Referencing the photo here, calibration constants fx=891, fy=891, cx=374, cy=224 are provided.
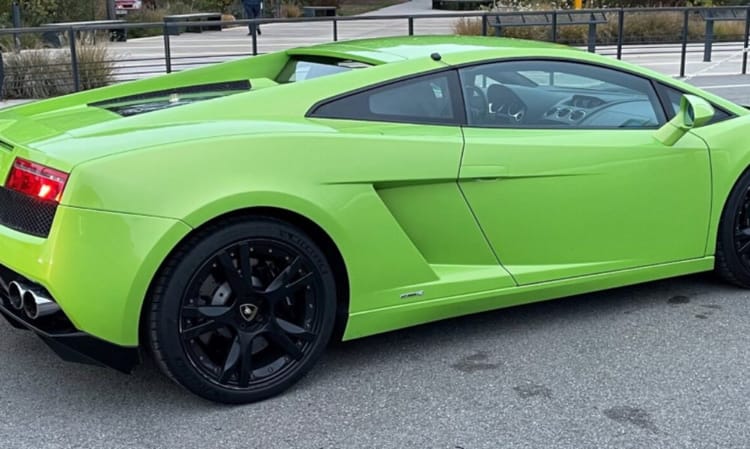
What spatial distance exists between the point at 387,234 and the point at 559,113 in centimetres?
118

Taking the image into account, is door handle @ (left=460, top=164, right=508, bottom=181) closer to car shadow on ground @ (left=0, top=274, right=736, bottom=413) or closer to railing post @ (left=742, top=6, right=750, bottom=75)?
car shadow on ground @ (left=0, top=274, right=736, bottom=413)

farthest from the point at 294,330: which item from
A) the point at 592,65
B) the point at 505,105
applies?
the point at 592,65

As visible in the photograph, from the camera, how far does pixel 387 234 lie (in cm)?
367

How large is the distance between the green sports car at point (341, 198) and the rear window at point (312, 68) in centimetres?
4

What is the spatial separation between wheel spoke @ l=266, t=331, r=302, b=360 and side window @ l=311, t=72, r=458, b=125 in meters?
0.92

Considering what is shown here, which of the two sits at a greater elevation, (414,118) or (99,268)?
(414,118)

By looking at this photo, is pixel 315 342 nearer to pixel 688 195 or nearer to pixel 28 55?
pixel 688 195

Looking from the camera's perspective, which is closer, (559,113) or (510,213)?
(510,213)

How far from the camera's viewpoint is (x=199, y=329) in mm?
3336

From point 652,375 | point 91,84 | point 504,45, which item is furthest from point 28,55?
point 652,375

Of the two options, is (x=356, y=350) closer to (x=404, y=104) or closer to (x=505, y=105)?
(x=404, y=104)

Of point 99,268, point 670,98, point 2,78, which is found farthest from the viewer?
point 2,78

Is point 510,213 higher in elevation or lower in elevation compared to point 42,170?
lower

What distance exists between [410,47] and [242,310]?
64.4 inches
